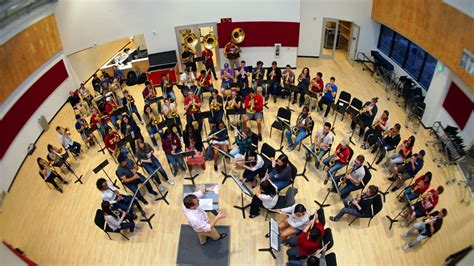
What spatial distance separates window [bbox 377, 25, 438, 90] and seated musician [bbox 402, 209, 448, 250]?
21.6 feet

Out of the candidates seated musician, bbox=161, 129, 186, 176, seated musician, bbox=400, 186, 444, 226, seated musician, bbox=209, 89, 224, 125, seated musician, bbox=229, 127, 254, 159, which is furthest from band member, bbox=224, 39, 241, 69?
seated musician, bbox=400, 186, 444, 226

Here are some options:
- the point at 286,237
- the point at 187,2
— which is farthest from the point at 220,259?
the point at 187,2

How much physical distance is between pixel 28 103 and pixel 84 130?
259 cm

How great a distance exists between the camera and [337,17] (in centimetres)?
1394

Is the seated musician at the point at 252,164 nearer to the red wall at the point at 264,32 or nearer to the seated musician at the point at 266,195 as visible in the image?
the seated musician at the point at 266,195

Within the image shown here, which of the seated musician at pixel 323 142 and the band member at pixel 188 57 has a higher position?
the band member at pixel 188 57

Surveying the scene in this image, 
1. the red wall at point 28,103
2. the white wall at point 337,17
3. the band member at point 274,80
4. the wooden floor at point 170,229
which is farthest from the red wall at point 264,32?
the red wall at point 28,103

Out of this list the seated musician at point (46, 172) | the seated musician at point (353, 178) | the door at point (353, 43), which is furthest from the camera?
the door at point (353, 43)

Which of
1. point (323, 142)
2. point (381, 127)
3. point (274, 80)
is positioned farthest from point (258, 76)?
point (381, 127)

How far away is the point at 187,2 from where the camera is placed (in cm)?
1269

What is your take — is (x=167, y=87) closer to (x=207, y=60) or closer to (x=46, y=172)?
(x=207, y=60)

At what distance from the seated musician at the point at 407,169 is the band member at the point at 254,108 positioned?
4113 millimetres

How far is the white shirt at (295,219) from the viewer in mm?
6394

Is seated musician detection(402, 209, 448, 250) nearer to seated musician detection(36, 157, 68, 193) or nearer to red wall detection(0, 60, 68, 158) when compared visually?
seated musician detection(36, 157, 68, 193)
